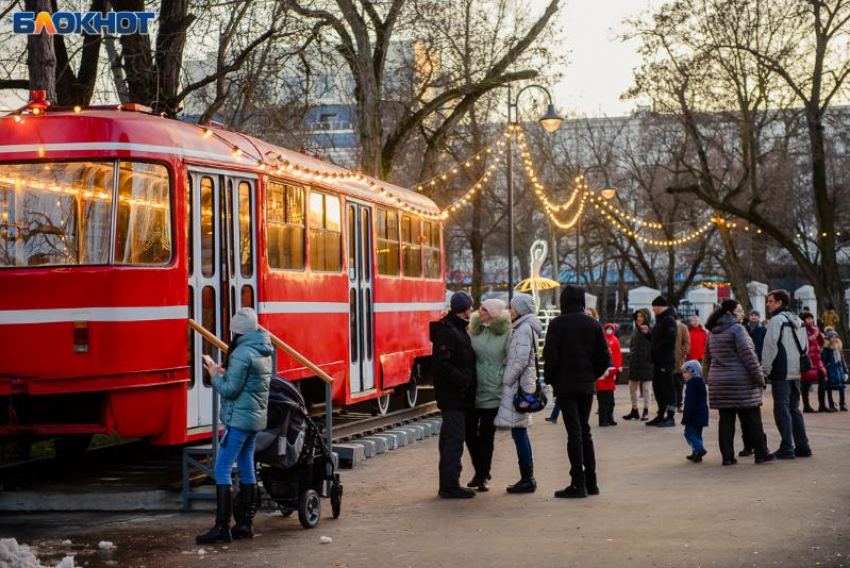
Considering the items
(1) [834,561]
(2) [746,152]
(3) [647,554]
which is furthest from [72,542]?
(2) [746,152]

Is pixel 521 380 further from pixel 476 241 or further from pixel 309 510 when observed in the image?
pixel 476 241

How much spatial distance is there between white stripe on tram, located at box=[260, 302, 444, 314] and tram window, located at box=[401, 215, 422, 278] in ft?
1.72

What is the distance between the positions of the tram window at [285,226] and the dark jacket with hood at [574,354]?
3399 mm

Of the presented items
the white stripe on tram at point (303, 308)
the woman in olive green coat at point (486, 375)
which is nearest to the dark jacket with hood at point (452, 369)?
the woman in olive green coat at point (486, 375)

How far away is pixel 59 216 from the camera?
1194 cm

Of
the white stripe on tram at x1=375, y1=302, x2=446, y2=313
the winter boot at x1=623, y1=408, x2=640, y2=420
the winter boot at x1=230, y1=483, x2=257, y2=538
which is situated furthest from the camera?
the winter boot at x1=623, y1=408, x2=640, y2=420

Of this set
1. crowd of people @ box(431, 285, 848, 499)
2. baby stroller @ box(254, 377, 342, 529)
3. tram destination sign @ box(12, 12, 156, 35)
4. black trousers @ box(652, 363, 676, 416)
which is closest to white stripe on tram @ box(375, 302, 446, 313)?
black trousers @ box(652, 363, 676, 416)

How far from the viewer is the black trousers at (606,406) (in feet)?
65.9

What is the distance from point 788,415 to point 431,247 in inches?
359

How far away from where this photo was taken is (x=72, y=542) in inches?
396

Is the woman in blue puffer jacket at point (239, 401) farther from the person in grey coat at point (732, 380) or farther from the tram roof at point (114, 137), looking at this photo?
the person in grey coat at point (732, 380)

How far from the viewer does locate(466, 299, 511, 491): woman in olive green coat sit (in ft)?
40.7

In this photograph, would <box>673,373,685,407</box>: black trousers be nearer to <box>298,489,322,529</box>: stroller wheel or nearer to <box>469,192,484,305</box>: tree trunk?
<box>298,489,322,529</box>: stroller wheel

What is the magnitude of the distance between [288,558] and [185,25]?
44.8ft
